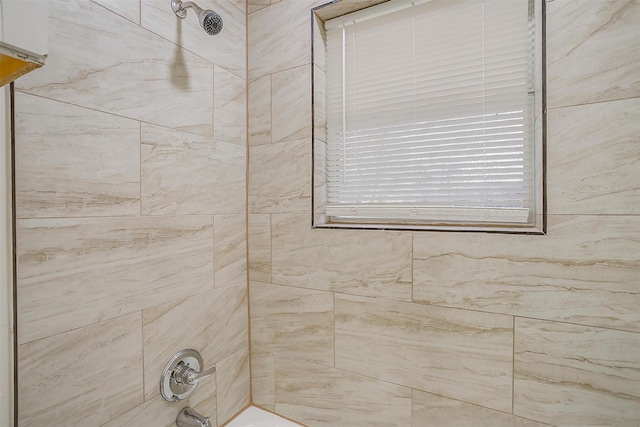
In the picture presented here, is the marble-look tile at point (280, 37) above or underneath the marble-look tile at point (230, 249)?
above

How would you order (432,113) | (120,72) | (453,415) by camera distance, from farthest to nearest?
(432,113)
(453,415)
(120,72)

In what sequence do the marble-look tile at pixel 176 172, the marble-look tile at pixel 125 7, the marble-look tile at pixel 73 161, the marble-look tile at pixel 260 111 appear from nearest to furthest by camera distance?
the marble-look tile at pixel 73 161, the marble-look tile at pixel 125 7, the marble-look tile at pixel 176 172, the marble-look tile at pixel 260 111

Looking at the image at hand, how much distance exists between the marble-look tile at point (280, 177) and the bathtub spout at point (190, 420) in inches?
32.7

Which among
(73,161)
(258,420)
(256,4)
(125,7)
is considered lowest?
(258,420)

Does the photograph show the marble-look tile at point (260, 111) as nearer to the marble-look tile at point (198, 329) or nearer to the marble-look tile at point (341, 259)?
the marble-look tile at point (341, 259)

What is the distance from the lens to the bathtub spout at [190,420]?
1.14 metres

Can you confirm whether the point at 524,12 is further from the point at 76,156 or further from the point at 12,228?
the point at 12,228

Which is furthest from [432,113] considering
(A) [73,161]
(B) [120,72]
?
(A) [73,161]

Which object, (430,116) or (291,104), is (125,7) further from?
(430,116)

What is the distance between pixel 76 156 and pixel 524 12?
1.48 meters

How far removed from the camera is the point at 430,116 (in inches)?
48.2

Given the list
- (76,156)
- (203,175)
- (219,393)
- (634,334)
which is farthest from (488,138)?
(219,393)

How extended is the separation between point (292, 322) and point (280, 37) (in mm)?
1258

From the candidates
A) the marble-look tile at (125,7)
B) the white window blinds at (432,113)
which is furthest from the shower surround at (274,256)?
the white window blinds at (432,113)
